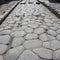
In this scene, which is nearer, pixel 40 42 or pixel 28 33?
pixel 40 42

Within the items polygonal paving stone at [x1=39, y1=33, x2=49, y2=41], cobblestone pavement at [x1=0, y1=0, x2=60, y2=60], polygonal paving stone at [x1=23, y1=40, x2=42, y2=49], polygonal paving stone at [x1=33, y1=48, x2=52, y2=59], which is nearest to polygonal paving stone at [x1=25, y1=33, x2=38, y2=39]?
cobblestone pavement at [x1=0, y1=0, x2=60, y2=60]

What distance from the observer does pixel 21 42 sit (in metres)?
3.65

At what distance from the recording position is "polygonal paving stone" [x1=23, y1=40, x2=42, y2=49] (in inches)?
134

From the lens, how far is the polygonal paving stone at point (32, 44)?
3.41 m

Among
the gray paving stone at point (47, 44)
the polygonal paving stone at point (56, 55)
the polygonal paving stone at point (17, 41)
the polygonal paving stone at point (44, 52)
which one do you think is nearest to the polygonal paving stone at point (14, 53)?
the polygonal paving stone at point (17, 41)

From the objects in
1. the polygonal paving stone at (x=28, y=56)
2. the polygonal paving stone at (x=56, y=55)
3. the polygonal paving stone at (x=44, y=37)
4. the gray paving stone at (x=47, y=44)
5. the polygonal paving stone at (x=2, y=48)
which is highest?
the polygonal paving stone at (x=28, y=56)

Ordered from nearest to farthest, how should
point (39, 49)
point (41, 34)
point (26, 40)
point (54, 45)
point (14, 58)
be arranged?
point (14, 58) < point (39, 49) < point (54, 45) < point (26, 40) < point (41, 34)

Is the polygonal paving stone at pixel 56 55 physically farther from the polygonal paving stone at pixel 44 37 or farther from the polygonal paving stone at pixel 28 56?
the polygonal paving stone at pixel 44 37

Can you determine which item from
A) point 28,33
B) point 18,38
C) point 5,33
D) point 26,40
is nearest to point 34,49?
point 26,40

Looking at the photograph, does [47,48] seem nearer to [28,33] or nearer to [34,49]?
[34,49]

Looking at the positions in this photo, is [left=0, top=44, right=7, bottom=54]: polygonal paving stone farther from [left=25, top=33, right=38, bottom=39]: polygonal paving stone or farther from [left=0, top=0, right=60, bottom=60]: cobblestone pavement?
[left=25, top=33, right=38, bottom=39]: polygonal paving stone

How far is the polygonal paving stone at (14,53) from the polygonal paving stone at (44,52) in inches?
17.0

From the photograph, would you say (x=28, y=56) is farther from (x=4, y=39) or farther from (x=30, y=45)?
(x=4, y=39)

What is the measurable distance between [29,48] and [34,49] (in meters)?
0.16
